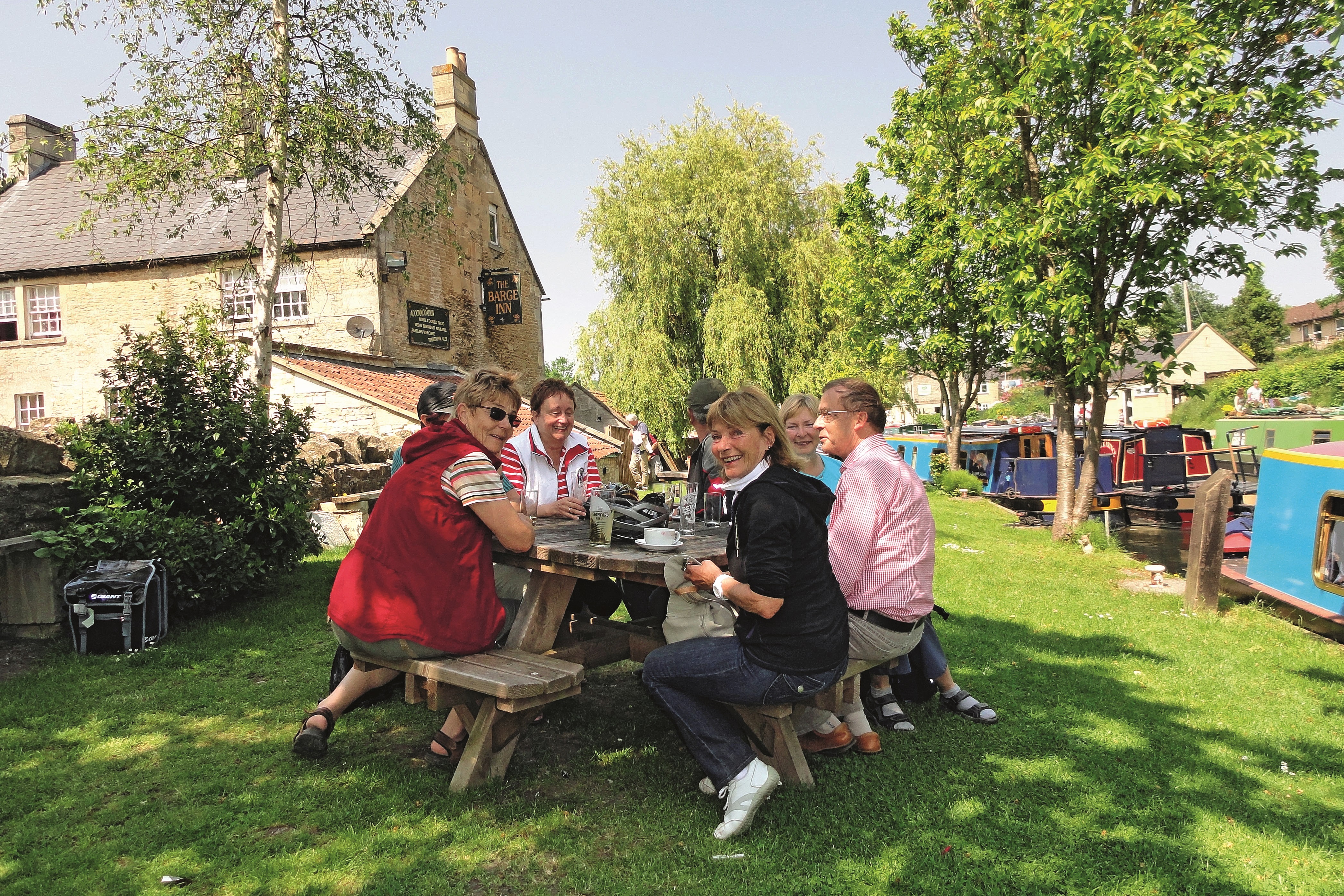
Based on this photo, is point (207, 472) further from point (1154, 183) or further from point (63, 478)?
point (1154, 183)

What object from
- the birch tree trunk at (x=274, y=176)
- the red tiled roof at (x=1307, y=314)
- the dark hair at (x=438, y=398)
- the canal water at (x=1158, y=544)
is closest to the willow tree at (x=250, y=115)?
the birch tree trunk at (x=274, y=176)

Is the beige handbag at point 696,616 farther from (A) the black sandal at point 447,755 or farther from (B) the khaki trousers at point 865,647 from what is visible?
(A) the black sandal at point 447,755

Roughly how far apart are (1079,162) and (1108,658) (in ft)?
23.8

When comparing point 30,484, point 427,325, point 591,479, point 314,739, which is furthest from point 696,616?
point 427,325

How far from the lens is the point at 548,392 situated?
5359mm

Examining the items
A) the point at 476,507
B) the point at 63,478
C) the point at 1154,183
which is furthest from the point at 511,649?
the point at 1154,183

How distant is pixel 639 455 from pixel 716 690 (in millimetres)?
17856

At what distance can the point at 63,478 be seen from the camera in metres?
6.47

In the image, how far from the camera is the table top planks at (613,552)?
3.63m

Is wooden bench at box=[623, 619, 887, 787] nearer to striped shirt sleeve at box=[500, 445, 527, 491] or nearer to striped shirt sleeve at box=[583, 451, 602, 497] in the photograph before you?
striped shirt sleeve at box=[500, 445, 527, 491]

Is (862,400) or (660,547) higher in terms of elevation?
(862,400)

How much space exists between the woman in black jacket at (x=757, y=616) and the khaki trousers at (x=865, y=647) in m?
0.46

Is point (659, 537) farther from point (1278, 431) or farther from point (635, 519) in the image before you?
point (1278, 431)

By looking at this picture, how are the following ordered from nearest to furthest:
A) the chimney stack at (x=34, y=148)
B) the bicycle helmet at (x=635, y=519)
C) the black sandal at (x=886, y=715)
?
the bicycle helmet at (x=635, y=519), the black sandal at (x=886, y=715), the chimney stack at (x=34, y=148)
